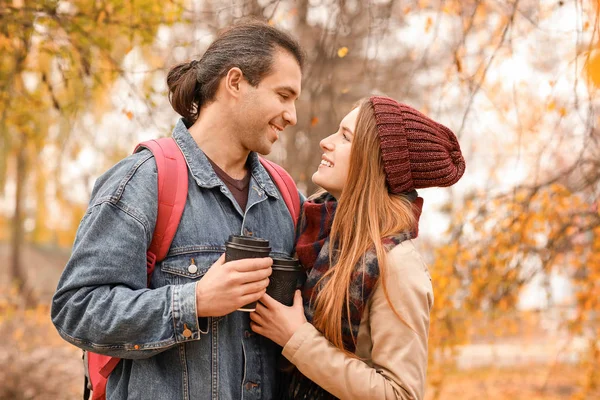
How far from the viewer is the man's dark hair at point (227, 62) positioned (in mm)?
2426

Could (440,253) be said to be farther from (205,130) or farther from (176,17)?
(205,130)

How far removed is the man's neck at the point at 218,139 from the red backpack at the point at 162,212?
0.45 feet

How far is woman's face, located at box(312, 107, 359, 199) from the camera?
234 centimetres

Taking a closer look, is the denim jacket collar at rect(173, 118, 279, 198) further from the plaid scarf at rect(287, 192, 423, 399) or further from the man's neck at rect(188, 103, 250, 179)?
the plaid scarf at rect(287, 192, 423, 399)

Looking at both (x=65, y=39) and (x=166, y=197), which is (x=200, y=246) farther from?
(x=65, y=39)

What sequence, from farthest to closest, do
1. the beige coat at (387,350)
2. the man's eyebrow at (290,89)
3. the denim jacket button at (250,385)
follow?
1. the man's eyebrow at (290,89)
2. the denim jacket button at (250,385)
3. the beige coat at (387,350)

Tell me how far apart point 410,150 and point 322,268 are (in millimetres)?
488

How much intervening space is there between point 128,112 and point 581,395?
15.5 ft

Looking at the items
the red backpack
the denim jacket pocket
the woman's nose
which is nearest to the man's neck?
the red backpack

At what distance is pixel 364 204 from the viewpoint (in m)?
2.27

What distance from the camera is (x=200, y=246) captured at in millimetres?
2152

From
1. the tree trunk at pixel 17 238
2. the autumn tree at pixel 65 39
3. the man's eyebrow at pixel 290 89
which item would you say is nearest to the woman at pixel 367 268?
the man's eyebrow at pixel 290 89

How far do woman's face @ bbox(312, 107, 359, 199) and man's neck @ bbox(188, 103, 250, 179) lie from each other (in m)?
0.30

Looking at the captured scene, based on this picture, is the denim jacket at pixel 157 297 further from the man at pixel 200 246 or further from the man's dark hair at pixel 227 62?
the man's dark hair at pixel 227 62
